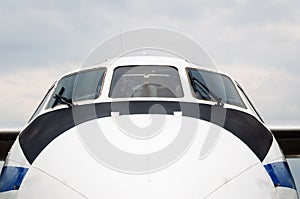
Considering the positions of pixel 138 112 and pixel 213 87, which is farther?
pixel 213 87

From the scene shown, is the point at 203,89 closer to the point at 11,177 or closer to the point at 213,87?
the point at 213,87

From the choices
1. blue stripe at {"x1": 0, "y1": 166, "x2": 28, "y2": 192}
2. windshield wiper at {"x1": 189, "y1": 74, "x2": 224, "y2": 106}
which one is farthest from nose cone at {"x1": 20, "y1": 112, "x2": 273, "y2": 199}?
windshield wiper at {"x1": 189, "y1": 74, "x2": 224, "y2": 106}

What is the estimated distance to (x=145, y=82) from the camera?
6066 millimetres

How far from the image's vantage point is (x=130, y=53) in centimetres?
703

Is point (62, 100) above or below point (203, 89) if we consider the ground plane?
below

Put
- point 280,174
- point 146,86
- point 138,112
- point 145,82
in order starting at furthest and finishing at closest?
point 145,82 < point 146,86 < point 280,174 < point 138,112

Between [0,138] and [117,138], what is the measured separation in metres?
7.30

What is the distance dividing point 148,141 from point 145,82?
1693 millimetres

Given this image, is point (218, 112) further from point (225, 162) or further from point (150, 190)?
point (150, 190)

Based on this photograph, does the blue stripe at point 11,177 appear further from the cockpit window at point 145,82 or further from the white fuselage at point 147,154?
the cockpit window at point 145,82

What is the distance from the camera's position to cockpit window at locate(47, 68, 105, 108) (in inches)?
234

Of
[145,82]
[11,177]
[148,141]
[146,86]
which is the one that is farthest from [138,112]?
[11,177]

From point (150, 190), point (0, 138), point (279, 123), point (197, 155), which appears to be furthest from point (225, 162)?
point (0, 138)

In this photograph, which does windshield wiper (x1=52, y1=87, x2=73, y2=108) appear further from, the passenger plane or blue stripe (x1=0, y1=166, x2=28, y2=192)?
blue stripe (x1=0, y1=166, x2=28, y2=192)
